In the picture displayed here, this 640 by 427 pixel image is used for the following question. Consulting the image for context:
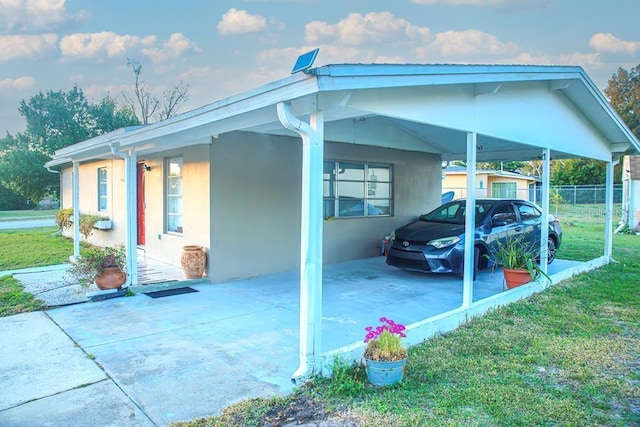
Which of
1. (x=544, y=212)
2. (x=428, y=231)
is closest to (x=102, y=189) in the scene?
(x=428, y=231)

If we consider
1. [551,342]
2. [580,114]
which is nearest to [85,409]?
[551,342]

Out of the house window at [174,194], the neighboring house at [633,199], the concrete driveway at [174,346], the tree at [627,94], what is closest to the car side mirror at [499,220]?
the concrete driveway at [174,346]

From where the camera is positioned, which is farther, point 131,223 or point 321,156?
point 131,223

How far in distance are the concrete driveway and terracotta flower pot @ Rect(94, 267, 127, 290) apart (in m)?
0.28

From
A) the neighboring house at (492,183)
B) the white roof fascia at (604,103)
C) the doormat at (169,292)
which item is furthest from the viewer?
the neighboring house at (492,183)

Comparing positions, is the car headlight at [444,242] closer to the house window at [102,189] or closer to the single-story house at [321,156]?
the single-story house at [321,156]

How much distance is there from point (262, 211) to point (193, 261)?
1465mm

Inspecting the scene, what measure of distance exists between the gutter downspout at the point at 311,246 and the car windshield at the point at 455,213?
188 inches

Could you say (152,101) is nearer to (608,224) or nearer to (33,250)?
(33,250)

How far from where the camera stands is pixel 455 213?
25.9 feet

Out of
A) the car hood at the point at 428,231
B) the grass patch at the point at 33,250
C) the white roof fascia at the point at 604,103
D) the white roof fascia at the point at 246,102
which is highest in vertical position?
the white roof fascia at the point at 604,103

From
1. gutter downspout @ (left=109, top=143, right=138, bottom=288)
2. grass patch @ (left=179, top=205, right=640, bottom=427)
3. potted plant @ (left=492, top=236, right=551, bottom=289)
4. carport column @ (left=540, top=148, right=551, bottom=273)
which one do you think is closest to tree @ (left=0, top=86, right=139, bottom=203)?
gutter downspout @ (left=109, top=143, right=138, bottom=288)

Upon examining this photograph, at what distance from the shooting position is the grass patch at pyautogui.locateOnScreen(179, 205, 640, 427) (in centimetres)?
277

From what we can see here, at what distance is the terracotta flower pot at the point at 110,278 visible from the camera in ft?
19.4
